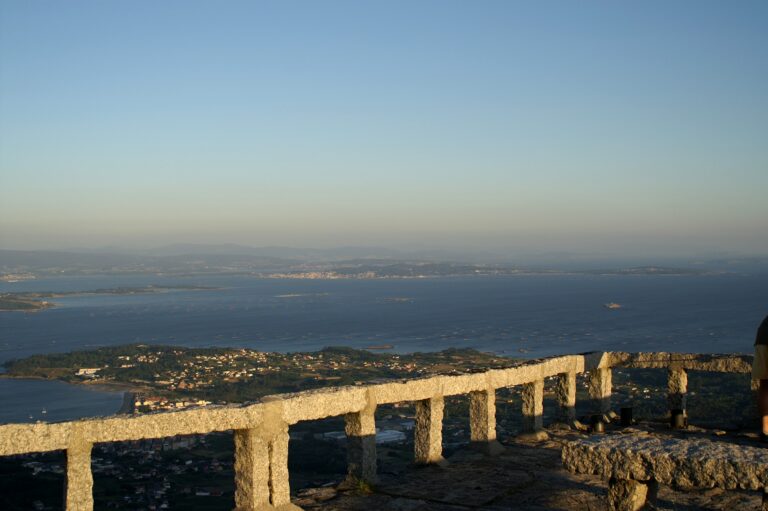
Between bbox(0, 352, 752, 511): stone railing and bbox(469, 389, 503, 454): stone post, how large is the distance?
0.02 meters

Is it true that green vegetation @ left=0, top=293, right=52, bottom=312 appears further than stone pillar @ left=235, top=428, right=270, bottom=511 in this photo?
Yes

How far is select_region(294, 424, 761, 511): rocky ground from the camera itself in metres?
9.00

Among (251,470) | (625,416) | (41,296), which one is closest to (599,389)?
(625,416)

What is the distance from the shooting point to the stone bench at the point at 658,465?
6480mm

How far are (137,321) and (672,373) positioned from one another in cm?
10865

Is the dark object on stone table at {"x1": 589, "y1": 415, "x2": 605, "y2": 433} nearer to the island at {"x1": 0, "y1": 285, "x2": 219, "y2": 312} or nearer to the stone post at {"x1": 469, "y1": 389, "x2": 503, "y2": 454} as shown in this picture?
the stone post at {"x1": 469, "y1": 389, "x2": 503, "y2": 454}

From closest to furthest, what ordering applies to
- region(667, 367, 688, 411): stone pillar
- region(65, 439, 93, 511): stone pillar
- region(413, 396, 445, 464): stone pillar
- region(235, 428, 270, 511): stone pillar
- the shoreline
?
region(65, 439, 93, 511): stone pillar
region(235, 428, 270, 511): stone pillar
region(413, 396, 445, 464): stone pillar
region(667, 367, 688, 411): stone pillar
the shoreline

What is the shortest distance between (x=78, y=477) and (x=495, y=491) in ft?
16.1

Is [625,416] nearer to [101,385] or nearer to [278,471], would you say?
[278,471]

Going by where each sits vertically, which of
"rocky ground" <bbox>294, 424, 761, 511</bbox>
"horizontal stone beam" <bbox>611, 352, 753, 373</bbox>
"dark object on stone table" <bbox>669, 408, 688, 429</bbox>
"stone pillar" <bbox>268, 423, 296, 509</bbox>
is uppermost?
"horizontal stone beam" <bbox>611, 352, 753, 373</bbox>

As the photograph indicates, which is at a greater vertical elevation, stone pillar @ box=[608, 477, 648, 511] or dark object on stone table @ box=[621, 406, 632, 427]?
stone pillar @ box=[608, 477, 648, 511]

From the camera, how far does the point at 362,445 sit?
32.7 ft

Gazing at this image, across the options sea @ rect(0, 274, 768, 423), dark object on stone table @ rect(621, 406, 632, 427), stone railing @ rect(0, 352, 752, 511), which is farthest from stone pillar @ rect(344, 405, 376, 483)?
sea @ rect(0, 274, 768, 423)

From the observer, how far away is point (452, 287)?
623ft
